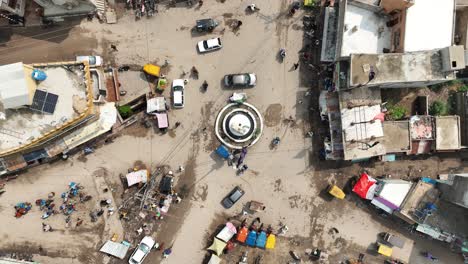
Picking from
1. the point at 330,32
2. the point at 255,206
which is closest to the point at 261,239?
the point at 255,206

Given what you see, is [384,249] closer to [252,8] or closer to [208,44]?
[208,44]

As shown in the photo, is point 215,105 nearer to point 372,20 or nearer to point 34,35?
point 372,20

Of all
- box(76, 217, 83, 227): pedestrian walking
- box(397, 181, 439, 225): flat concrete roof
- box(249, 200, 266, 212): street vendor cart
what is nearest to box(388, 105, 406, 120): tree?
box(397, 181, 439, 225): flat concrete roof

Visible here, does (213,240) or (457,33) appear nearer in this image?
(457,33)

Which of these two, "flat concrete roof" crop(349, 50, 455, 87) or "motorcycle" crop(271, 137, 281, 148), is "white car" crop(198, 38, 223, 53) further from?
"flat concrete roof" crop(349, 50, 455, 87)

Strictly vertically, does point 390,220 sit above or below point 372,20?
below

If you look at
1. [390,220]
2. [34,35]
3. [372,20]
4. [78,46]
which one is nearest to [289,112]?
[372,20]
